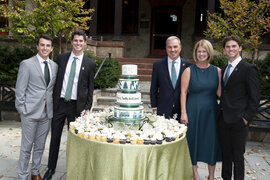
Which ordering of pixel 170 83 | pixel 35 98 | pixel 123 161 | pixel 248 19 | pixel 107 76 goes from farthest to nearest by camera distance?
pixel 107 76, pixel 248 19, pixel 170 83, pixel 35 98, pixel 123 161

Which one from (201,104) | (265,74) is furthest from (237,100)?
(265,74)

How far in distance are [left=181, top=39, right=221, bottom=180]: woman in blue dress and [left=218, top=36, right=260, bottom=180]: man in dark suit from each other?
18 centimetres

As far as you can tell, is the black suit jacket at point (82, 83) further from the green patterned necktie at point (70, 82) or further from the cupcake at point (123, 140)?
the cupcake at point (123, 140)

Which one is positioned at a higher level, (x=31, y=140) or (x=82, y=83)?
(x=82, y=83)

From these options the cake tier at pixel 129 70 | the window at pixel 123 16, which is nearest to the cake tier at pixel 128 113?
the cake tier at pixel 129 70

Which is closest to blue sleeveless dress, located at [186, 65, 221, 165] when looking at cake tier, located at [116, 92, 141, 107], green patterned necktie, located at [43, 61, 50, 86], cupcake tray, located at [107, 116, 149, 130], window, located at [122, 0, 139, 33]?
cupcake tray, located at [107, 116, 149, 130]

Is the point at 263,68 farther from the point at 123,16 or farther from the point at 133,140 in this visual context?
the point at 133,140

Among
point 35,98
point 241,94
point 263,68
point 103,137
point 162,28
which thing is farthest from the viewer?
point 162,28

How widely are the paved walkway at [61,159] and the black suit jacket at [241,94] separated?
164cm

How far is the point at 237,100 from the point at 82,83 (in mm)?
2301

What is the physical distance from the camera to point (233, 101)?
3.58m

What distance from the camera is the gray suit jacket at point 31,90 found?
3693 mm

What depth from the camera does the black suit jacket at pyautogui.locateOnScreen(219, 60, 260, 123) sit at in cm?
346

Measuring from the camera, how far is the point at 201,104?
3.88 m
